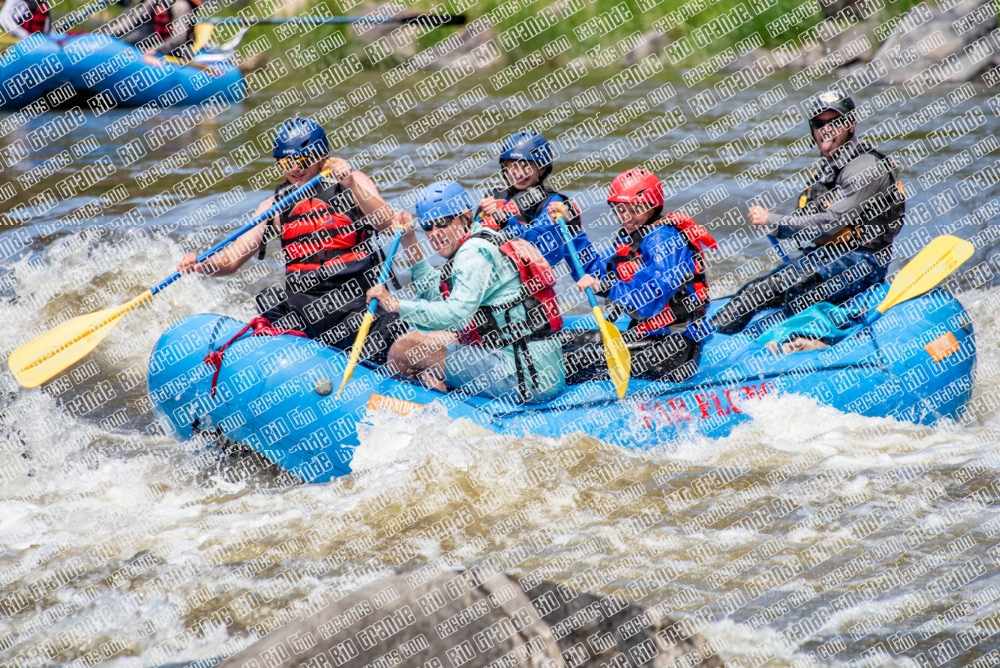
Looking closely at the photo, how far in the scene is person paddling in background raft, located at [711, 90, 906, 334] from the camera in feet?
18.8

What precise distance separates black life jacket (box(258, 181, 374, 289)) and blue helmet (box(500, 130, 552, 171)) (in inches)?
37.1

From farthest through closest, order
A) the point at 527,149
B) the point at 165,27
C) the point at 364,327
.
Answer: the point at 165,27
the point at 527,149
the point at 364,327

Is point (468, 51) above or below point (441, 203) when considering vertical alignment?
above

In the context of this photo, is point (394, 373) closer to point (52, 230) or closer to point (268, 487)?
point (268, 487)

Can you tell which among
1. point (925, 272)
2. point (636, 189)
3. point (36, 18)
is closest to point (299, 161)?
point (636, 189)

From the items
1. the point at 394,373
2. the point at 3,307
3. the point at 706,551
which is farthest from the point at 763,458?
the point at 3,307

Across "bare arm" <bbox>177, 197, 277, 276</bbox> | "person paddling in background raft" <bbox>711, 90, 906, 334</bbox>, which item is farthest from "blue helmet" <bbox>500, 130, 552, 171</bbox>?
"bare arm" <bbox>177, 197, 277, 276</bbox>

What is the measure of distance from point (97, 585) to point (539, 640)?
2.77m

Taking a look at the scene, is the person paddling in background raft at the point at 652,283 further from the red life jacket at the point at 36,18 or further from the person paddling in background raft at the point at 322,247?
the red life jacket at the point at 36,18

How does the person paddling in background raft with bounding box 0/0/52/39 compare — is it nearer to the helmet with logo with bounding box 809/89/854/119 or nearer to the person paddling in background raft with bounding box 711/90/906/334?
the person paddling in background raft with bounding box 711/90/906/334

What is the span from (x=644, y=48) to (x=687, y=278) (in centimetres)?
1139

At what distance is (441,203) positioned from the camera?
489 centimetres

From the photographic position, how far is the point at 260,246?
5.86 metres

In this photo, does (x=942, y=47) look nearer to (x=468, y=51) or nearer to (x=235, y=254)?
(x=468, y=51)
